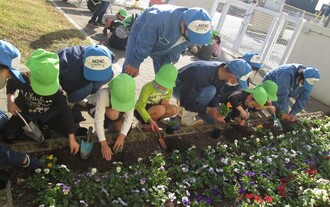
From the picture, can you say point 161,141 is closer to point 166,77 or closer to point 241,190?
point 166,77

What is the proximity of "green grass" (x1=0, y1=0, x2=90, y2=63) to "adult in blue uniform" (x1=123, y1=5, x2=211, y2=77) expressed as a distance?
79.0 inches

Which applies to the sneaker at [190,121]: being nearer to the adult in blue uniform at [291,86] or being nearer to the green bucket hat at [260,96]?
the green bucket hat at [260,96]

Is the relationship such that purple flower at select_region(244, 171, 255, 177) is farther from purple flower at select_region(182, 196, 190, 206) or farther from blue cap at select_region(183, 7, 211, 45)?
blue cap at select_region(183, 7, 211, 45)

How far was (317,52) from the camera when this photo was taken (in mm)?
7863

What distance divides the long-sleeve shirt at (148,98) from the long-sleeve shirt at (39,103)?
861 millimetres

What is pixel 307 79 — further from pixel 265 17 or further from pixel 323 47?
pixel 265 17

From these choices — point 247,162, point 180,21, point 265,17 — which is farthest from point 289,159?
point 265,17

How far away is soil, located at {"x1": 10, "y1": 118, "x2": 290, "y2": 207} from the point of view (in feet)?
7.98

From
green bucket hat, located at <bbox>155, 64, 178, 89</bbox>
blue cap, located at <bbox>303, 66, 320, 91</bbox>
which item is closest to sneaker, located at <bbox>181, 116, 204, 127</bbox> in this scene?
green bucket hat, located at <bbox>155, 64, 178, 89</bbox>

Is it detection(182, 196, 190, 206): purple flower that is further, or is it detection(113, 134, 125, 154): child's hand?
detection(113, 134, 125, 154): child's hand

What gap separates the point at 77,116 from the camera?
3.44m

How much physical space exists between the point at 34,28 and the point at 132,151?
410cm

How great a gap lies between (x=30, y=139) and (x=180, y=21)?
75.6 inches

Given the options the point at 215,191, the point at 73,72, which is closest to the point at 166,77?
the point at 73,72
